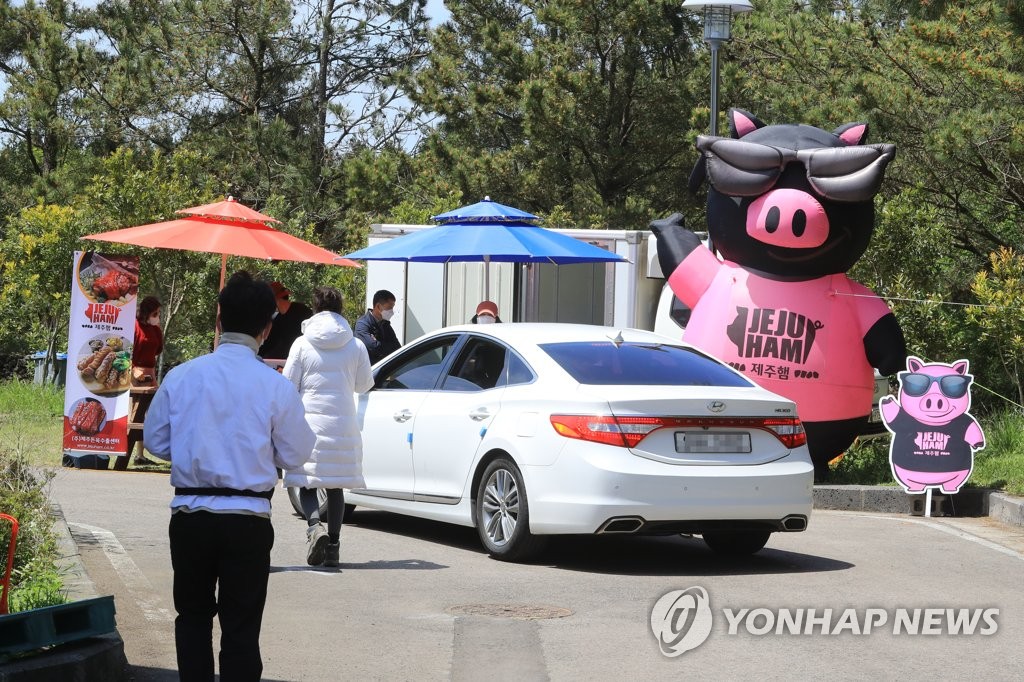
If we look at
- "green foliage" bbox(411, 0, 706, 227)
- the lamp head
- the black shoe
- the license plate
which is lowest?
the black shoe

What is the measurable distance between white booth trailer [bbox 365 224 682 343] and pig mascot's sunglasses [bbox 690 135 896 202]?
3522mm

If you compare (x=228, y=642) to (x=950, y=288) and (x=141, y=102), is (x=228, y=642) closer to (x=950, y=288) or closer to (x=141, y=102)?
(x=950, y=288)

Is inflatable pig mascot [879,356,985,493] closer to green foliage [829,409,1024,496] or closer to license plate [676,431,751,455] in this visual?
green foliage [829,409,1024,496]

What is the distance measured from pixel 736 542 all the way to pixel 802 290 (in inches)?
161

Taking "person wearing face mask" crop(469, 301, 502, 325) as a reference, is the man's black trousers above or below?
below

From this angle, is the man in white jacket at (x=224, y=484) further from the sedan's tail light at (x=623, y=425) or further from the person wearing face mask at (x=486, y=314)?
the person wearing face mask at (x=486, y=314)

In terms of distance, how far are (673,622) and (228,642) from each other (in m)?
2.98

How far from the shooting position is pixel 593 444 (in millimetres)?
8664

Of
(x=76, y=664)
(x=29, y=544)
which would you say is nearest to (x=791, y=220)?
(x=29, y=544)

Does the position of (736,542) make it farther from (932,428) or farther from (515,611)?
(932,428)

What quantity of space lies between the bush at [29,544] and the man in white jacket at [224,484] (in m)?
1.34

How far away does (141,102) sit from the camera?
3419 centimetres

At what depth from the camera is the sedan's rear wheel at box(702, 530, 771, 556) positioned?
9484 mm

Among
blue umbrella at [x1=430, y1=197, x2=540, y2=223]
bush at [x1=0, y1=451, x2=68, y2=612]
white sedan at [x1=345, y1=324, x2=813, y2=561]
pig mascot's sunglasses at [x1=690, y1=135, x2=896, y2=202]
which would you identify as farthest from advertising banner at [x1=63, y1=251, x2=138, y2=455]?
bush at [x1=0, y1=451, x2=68, y2=612]
